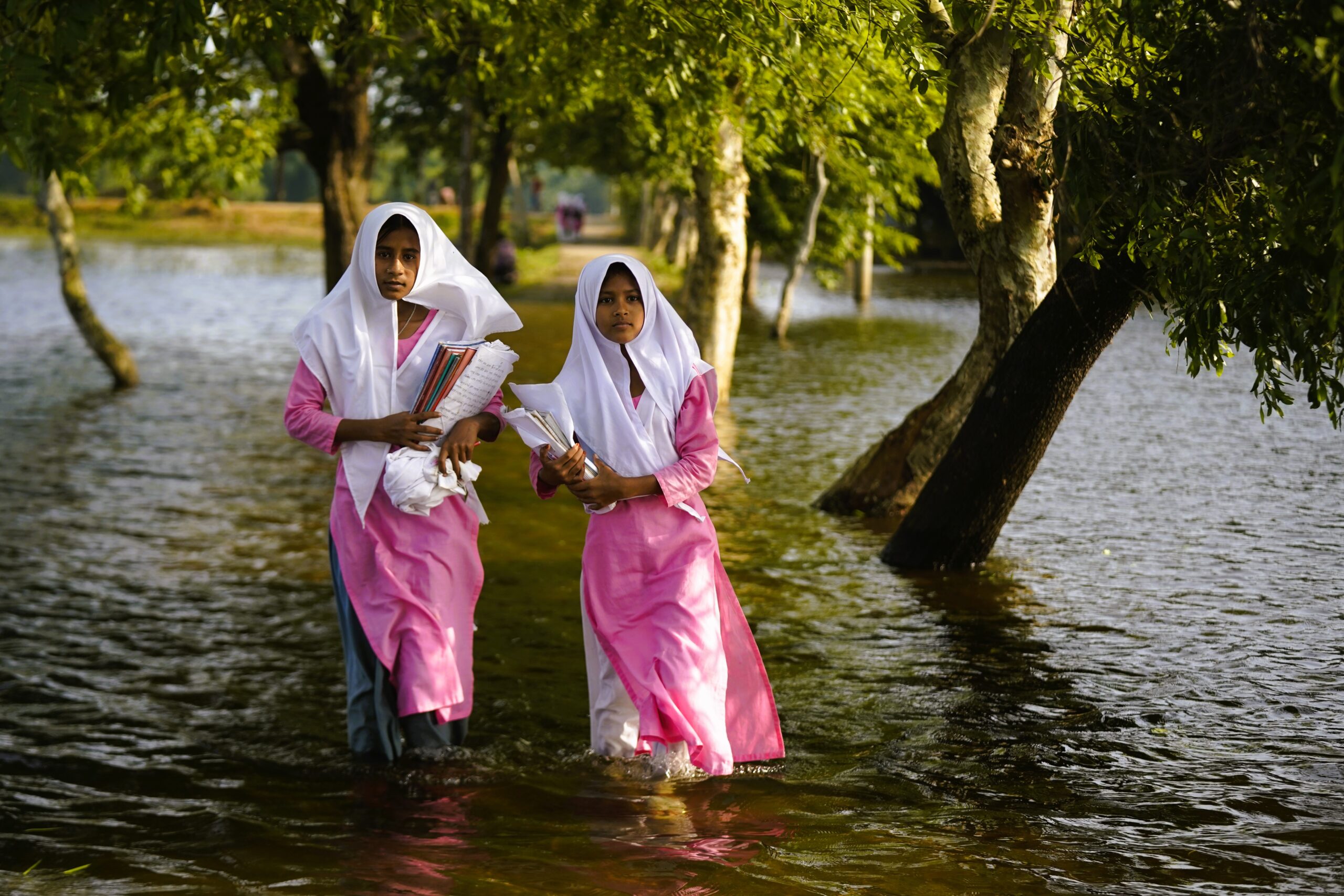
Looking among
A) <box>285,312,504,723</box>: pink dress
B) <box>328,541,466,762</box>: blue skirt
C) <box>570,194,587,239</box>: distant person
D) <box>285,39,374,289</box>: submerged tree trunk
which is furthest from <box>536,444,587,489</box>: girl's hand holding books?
<box>570,194,587,239</box>: distant person

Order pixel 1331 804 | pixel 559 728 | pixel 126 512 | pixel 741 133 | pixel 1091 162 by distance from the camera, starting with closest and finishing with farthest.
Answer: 1. pixel 1091 162
2. pixel 1331 804
3. pixel 559 728
4. pixel 126 512
5. pixel 741 133

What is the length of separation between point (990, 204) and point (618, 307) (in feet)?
13.5

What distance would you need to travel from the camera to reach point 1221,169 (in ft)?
14.8

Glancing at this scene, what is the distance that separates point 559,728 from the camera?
20.7 feet

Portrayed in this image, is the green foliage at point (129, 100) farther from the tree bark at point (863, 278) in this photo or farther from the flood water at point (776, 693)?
the tree bark at point (863, 278)

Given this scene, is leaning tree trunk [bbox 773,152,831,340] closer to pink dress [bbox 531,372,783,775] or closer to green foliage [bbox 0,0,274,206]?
green foliage [bbox 0,0,274,206]

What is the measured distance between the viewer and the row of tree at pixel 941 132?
4.32 m

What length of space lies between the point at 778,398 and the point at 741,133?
520 cm

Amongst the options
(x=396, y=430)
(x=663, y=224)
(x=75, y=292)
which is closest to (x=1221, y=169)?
(x=396, y=430)

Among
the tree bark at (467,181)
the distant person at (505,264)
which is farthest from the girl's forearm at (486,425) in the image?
the distant person at (505,264)

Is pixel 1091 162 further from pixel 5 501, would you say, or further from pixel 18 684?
pixel 5 501

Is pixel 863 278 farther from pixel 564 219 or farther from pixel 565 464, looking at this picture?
pixel 565 464

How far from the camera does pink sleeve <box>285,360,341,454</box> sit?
509cm

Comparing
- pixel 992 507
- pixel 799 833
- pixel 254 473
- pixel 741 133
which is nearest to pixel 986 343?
pixel 992 507
